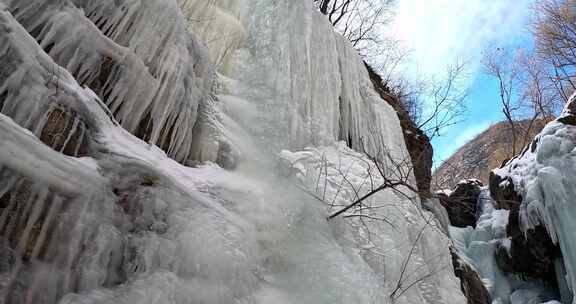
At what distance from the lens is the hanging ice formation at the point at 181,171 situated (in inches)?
46.8

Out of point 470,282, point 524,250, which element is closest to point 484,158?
point 524,250

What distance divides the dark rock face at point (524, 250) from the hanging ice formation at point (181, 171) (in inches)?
132

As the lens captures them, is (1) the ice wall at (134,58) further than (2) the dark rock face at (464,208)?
No

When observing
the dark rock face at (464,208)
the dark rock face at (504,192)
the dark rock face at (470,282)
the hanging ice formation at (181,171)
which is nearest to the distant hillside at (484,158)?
the dark rock face at (464,208)

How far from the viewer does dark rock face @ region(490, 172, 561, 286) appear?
588cm

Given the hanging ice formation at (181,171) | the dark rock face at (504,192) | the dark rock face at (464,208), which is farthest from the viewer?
the dark rock face at (464,208)

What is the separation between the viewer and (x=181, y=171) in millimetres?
2004

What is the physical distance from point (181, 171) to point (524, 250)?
19.6ft

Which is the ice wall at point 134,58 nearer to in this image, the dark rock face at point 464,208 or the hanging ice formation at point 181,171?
the hanging ice formation at point 181,171

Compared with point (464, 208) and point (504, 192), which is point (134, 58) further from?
point (464, 208)

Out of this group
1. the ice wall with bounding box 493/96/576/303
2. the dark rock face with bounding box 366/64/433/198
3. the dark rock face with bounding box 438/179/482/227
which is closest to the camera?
the ice wall with bounding box 493/96/576/303

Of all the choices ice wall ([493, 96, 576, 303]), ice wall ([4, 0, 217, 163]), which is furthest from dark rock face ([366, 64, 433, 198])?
ice wall ([4, 0, 217, 163])

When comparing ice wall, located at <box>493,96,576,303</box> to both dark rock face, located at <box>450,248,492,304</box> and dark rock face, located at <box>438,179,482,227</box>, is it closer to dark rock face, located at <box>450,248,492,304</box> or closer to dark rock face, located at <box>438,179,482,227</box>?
dark rock face, located at <box>450,248,492,304</box>

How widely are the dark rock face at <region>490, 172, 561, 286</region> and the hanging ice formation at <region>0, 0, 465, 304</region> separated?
336cm
